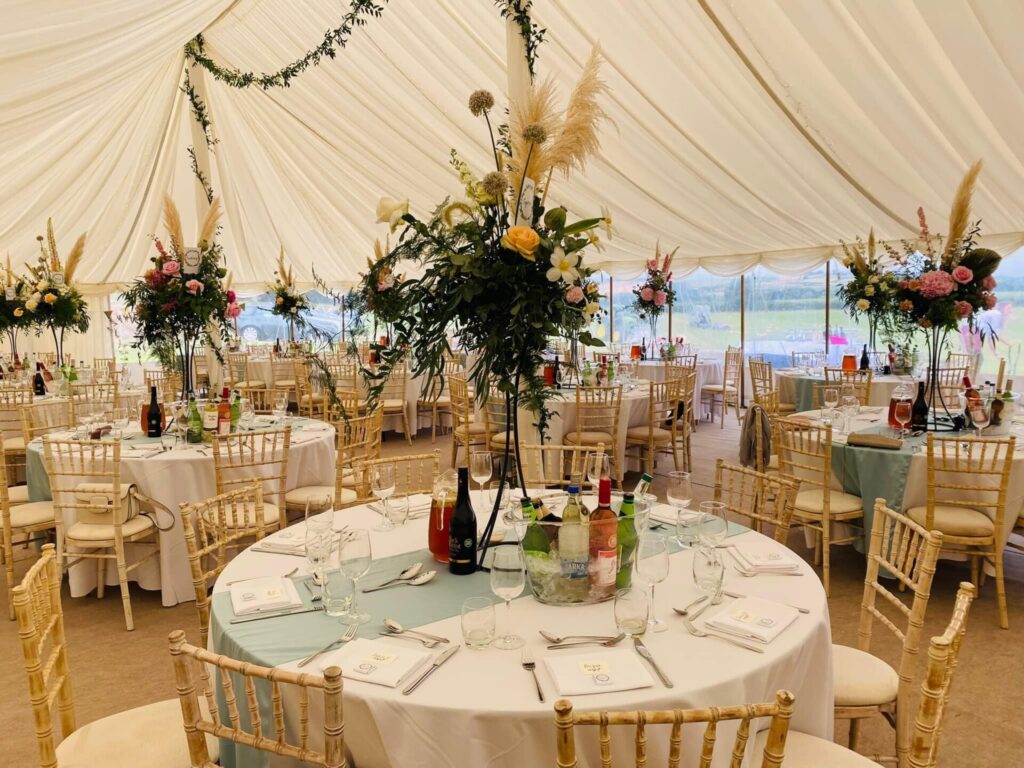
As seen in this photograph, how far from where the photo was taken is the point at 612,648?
1807 mm

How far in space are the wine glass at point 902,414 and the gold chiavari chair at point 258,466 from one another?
370 centimetres

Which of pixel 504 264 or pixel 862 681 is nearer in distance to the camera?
pixel 504 264

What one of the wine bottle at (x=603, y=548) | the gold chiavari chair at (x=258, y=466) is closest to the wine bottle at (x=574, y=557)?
the wine bottle at (x=603, y=548)

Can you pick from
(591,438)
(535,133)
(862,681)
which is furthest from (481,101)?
(591,438)

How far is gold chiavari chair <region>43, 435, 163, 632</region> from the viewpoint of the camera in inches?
150

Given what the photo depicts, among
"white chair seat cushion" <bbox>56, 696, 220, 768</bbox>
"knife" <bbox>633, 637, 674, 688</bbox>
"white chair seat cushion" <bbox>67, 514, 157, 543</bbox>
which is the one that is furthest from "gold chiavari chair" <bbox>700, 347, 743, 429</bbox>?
"white chair seat cushion" <bbox>56, 696, 220, 768</bbox>

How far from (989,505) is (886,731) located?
1.48 m

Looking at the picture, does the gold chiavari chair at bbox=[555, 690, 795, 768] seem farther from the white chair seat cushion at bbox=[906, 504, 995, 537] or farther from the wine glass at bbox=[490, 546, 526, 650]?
the white chair seat cushion at bbox=[906, 504, 995, 537]

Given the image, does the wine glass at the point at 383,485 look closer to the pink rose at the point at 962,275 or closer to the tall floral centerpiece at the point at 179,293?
the tall floral centerpiece at the point at 179,293

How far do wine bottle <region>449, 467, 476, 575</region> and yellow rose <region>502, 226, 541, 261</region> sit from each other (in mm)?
725

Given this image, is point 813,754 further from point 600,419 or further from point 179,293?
point 179,293

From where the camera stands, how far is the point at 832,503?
4285 millimetres

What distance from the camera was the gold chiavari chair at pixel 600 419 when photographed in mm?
6105

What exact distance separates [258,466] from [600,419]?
2.94 metres
